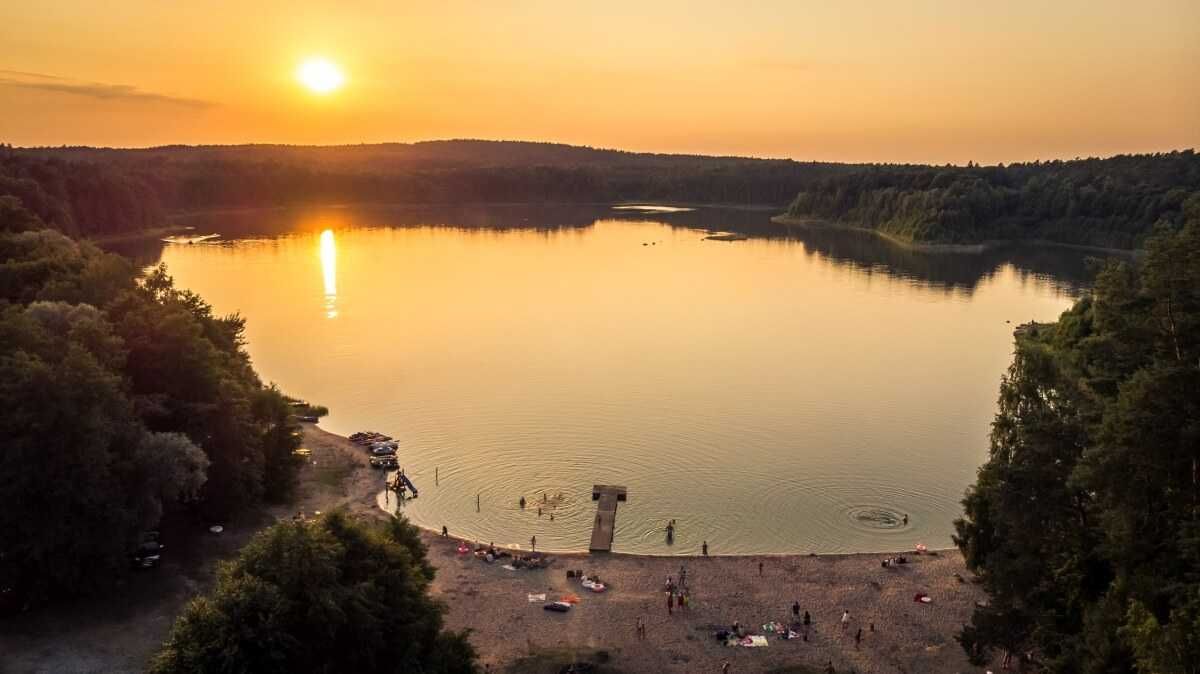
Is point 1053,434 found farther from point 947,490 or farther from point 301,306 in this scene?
point 301,306

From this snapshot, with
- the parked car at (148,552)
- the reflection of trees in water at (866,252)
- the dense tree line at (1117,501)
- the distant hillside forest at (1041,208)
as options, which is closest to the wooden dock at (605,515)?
the dense tree line at (1117,501)

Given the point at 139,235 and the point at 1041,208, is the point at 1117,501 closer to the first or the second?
the point at 139,235

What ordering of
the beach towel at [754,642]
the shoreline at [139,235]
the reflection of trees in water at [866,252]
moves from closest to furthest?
the beach towel at [754,642] < the reflection of trees in water at [866,252] < the shoreline at [139,235]

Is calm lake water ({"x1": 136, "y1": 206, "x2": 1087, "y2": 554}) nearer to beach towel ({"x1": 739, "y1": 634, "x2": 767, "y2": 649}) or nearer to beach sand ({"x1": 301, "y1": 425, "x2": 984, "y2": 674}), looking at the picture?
beach sand ({"x1": 301, "y1": 425, "x2": 984, "y2": 674})

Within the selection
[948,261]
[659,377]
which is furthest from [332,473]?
[948,261]

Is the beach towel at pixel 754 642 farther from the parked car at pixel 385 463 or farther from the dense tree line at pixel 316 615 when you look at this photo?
the parked car at pixel 385 463
